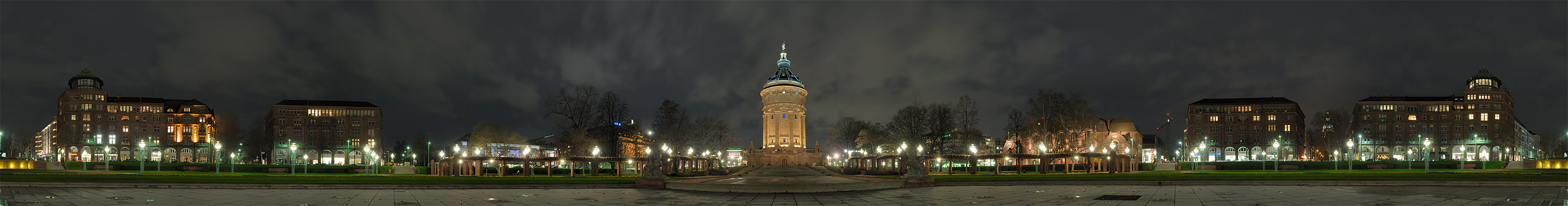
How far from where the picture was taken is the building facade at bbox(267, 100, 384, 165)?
455ft

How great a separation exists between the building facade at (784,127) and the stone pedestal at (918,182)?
2306 inches

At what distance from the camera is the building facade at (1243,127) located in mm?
130125

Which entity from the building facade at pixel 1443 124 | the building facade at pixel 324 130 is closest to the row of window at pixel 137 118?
the building facade at pixel 324 130

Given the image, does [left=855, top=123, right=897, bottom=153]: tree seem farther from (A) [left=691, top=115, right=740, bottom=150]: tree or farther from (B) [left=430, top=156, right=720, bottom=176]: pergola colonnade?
(B) [left=430, top=156, right=720, bottom=176]: pergola colonnade

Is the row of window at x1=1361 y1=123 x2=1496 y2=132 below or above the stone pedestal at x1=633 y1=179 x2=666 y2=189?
above

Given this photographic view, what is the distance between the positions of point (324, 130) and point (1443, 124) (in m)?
175

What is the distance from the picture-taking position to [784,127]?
291 ft

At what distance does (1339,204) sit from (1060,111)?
49.1m

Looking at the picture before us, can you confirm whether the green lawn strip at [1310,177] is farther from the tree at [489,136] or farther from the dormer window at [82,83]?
the dormer window at [82,83]

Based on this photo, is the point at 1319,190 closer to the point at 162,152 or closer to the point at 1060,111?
the point at 1060,111

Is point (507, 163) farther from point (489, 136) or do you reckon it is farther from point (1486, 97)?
point (1486, 97)

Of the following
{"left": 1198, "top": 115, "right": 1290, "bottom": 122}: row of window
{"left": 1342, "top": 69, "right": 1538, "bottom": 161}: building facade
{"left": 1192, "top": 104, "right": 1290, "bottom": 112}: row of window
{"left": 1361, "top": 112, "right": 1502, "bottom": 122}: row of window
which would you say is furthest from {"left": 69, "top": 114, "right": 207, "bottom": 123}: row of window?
{"left": 1361, "top": 112, "right": 1502, "bottom": 122}: row of window

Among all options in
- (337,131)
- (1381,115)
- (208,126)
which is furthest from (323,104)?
(1381,115)

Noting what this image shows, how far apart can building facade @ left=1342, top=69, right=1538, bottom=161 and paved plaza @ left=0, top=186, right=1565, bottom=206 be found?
4721 inches
